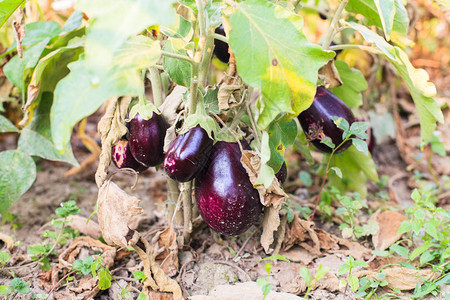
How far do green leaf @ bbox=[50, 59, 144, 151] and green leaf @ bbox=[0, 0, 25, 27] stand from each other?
1.67 ft

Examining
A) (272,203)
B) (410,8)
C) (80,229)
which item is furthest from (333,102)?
(410,8)

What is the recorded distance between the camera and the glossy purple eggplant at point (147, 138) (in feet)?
3.23

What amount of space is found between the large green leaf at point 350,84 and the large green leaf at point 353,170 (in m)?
0.18

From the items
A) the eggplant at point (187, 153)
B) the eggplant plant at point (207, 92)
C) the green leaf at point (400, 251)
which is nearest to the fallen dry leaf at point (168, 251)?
the eggplant plant at point (207, 92)

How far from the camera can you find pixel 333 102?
117cm

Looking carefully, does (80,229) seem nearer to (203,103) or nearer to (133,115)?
(133,115)

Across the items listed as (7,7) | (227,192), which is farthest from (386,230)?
(7,7)

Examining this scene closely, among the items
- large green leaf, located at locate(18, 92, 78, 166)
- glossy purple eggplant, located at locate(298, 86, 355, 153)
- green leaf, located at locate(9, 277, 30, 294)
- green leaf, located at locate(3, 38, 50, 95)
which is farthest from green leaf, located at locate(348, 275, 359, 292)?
green leaf, located at locate(3, 38, 50, 95)

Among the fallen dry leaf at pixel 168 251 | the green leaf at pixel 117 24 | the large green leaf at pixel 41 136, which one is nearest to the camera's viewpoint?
the green leaf at pixel 117 24

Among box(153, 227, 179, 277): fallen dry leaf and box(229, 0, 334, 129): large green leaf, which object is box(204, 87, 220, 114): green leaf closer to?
box(229, 0, 334, 129): large green leaf

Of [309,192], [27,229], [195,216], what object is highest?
[195,216]

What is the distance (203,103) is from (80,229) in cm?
64

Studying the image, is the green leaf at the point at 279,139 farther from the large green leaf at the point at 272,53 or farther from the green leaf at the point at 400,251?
the green leaf at the point at 400,251

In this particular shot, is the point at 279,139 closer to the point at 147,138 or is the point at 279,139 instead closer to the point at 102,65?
the point at 147,138
